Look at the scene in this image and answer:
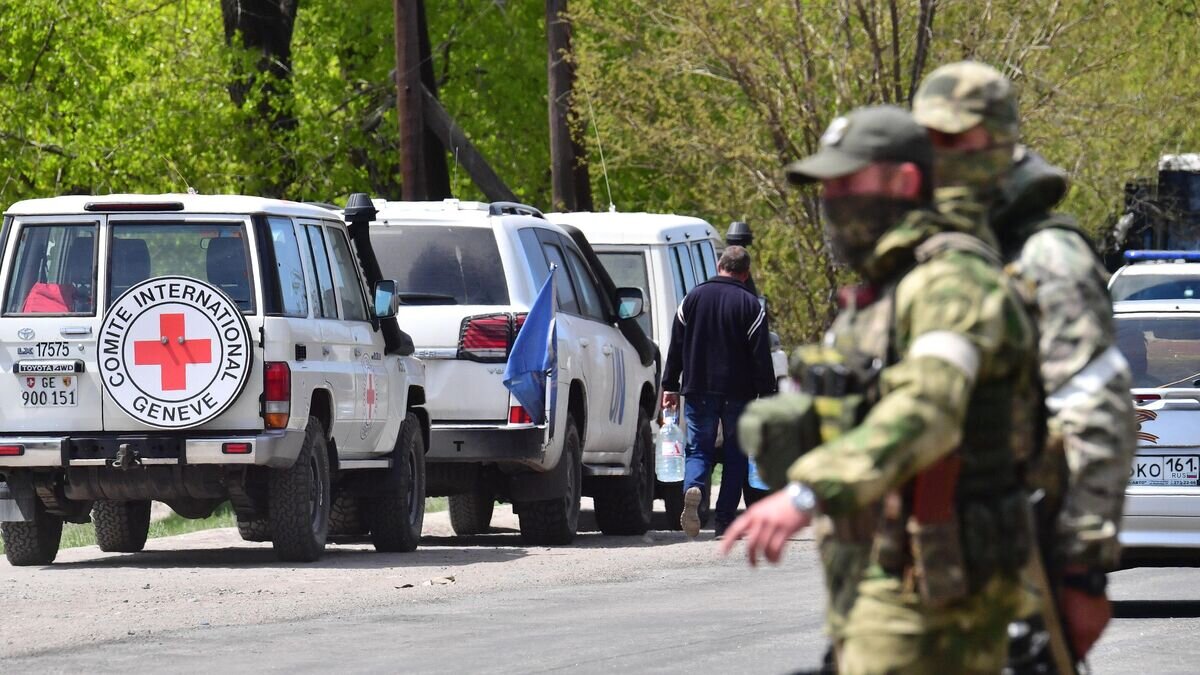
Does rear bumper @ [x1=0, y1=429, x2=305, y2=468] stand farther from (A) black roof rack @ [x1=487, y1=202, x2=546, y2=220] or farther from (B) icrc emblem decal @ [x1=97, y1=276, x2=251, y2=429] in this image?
(A) black roof rack @ [x1=487, y1=202, x2=546, y2=220]

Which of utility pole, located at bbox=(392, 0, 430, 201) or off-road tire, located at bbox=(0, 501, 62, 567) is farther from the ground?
utility pole, located at bbox=(392, 0, 430, 201)

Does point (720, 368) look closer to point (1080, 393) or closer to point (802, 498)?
point (1080, 393)

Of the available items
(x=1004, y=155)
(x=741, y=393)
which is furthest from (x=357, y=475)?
(x=1004, y=155)

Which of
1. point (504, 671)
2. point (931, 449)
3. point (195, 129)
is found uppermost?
point (195, 129)

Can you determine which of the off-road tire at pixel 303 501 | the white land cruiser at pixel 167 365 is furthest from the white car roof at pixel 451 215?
the off-road tire at pixel 303 501

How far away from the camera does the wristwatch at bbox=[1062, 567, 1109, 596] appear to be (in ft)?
15.6

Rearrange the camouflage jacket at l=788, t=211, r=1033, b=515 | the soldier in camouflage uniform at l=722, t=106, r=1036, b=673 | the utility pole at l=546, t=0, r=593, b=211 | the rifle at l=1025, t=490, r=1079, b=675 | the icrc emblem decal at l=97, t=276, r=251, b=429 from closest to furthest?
the camouflage jacket at l=788, t=211, r=1033, b=515 → the soldier in camouflage uniform at l=722, t=106, r=1036, b=673 → the rifle at l=1025, t=490, r=1079, b=675 → the icrc emblem decal at l=97, t=276, r=251, b=429 → the utility pole at l=546, t=0, r=593, b=211

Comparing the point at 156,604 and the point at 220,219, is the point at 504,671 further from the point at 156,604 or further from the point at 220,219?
the point at 220,219

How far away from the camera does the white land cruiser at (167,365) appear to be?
1242 centimetres

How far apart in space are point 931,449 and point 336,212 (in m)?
10.4

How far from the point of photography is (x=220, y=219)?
41.8 ft

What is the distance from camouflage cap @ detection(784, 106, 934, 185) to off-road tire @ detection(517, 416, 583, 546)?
10367 millimetres

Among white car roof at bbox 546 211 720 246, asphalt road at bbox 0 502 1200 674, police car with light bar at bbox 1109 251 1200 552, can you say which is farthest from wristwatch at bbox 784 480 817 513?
white car roof at bbox 546 211 720 246

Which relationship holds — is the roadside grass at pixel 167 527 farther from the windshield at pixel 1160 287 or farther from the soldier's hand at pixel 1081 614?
the soldier's hand at pixel 1081 614
